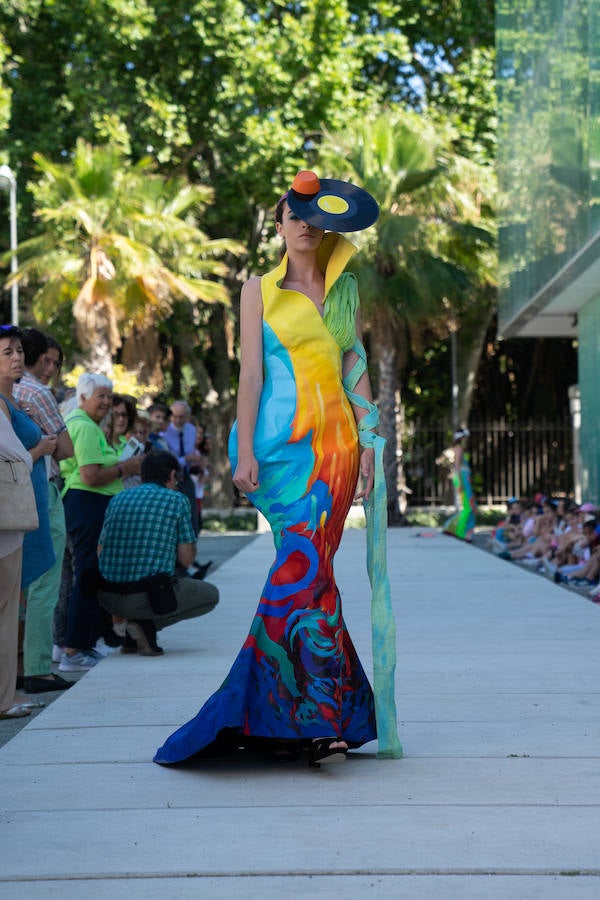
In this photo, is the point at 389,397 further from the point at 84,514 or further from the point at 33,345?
the point at 33,345

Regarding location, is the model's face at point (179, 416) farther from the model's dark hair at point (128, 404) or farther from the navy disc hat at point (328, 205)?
the navy disc hat at point (328, 205)

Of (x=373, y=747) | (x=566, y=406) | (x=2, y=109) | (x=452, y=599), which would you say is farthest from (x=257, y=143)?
(x=373, y=747)

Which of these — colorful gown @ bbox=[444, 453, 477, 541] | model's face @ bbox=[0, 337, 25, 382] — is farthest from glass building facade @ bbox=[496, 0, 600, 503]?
model's face @ bbox=[0, 337, 25, 382]

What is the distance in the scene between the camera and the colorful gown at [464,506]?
65.3 feet

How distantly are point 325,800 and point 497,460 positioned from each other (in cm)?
3021

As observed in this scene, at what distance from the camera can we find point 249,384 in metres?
4.84

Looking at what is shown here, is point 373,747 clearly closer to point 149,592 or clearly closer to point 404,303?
point 149,592

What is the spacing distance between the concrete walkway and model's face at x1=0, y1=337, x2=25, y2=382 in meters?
1.41

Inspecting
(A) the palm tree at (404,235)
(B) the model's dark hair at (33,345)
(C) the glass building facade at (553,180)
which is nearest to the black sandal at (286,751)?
(B) the model's dark hair at (33,345)

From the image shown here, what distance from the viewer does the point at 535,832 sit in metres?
3.88

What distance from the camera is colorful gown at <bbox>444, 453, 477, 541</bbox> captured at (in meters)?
19.9

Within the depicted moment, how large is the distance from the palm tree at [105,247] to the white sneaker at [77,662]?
18366 millimetres

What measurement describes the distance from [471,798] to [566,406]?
33194mm

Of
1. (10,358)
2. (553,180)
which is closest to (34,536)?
(10,358)
